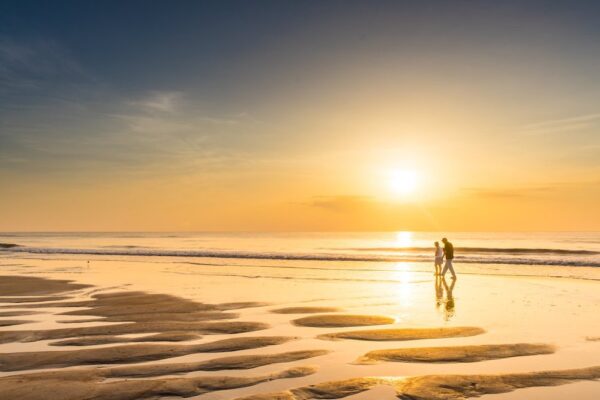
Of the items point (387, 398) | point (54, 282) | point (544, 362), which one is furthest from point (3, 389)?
point (54, 282)

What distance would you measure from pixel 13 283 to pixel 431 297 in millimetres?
20470

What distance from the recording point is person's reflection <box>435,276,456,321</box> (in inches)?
590

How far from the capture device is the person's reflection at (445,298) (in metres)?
15.0

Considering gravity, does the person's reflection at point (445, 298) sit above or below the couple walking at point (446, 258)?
below

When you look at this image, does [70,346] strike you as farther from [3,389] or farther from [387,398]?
[387,398]

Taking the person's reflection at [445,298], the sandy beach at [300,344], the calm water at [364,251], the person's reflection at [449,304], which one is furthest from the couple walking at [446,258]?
the calm water at [364,251]

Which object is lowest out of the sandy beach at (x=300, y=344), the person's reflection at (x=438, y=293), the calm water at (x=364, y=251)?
the sandy beach at (x=300, y=344)

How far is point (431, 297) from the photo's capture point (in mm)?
18609

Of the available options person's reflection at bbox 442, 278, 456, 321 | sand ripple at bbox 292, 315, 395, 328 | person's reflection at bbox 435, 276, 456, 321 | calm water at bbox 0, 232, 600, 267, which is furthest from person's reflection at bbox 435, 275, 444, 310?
calm water at bbox 0, 232, 600, 267

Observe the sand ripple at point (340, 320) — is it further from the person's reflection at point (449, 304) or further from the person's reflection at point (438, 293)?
the person's reflection at point (438, 293)

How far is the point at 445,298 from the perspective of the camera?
1823cm

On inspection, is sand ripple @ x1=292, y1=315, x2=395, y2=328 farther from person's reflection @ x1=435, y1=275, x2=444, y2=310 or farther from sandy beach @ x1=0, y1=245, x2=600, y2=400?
person's reflection @ x1=435, y1=275, x2=444, y2=310

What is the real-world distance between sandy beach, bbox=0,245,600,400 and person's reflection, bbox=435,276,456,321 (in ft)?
0.21

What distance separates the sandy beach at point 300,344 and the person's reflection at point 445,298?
0.06m
